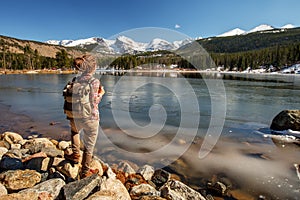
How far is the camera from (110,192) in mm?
3617

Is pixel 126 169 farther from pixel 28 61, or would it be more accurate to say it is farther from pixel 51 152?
pixel 28 61

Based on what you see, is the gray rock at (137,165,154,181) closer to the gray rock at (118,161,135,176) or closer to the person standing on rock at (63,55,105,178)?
the gray rock at (118,161,135,176)

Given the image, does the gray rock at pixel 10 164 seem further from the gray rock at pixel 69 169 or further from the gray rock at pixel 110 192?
the gray rock at pixel 110 192

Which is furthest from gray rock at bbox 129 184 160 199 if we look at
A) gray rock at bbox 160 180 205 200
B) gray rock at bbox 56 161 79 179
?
gray rock at bbox 56 161 79 179

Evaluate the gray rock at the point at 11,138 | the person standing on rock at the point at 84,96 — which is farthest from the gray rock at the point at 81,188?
the gray rock at the point at 11,138

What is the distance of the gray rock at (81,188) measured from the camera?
3541mm

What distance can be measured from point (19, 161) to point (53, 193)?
1.89 m

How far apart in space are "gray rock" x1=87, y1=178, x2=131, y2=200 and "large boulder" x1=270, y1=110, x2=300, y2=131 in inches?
361

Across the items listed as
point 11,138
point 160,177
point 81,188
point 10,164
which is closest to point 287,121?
point 160,177

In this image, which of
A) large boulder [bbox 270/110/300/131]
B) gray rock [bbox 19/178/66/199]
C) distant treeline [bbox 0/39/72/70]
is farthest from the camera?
distant treeline [bbox 0/39/72/70]

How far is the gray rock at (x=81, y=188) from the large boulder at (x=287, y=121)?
378 inches

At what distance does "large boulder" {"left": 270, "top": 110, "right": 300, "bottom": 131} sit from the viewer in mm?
10117

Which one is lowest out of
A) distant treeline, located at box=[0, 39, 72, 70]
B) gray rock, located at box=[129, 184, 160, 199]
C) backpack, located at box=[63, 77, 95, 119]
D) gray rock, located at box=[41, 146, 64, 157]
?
gray rock, located at box=[129, 184, 160, 199]

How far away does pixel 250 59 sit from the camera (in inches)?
5000
